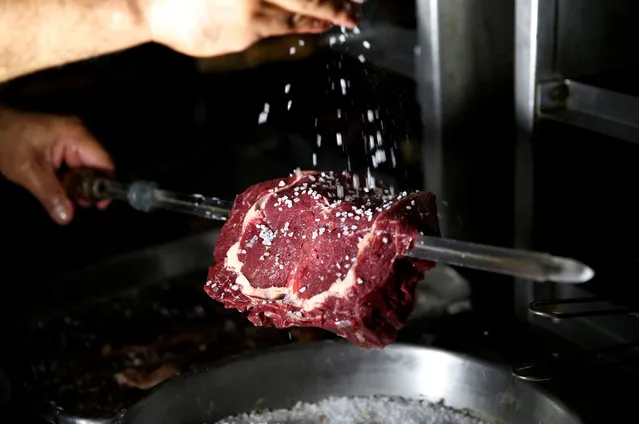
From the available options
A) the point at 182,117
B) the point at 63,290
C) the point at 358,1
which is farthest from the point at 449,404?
the point at 182,117

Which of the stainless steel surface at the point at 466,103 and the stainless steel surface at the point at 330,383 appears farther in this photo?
the stainless steel surface at the point at 466,103

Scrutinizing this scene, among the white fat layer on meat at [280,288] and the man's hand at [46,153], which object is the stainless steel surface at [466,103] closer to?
the white fat layer on meat at [280,288]

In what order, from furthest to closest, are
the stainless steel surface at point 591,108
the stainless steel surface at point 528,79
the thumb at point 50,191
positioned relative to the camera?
the thumb at point 50,191, the stainless steel surface at point 528,79, the stainless steel surface at point 591,108

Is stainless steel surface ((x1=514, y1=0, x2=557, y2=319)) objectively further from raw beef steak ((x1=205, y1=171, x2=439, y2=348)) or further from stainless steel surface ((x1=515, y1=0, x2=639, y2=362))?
raw beef steak ((x1=205, y1=171, x2=439, y2=348))

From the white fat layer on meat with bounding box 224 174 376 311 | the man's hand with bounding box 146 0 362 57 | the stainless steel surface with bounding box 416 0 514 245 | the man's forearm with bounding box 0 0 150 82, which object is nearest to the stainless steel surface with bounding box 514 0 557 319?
the stainless steel surface with bounding box 416 0 514 245

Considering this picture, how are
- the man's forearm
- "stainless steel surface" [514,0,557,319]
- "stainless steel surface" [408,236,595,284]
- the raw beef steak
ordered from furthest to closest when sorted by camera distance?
the man's forearm → "stainless steel surface" [514,0,557,319] → the raw beef steak → "stainless steel surface" [408,236,595,284]

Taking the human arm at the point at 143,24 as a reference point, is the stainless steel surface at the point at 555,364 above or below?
below

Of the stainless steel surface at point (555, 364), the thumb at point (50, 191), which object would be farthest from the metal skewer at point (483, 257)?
the thumb at point (50, 191)
